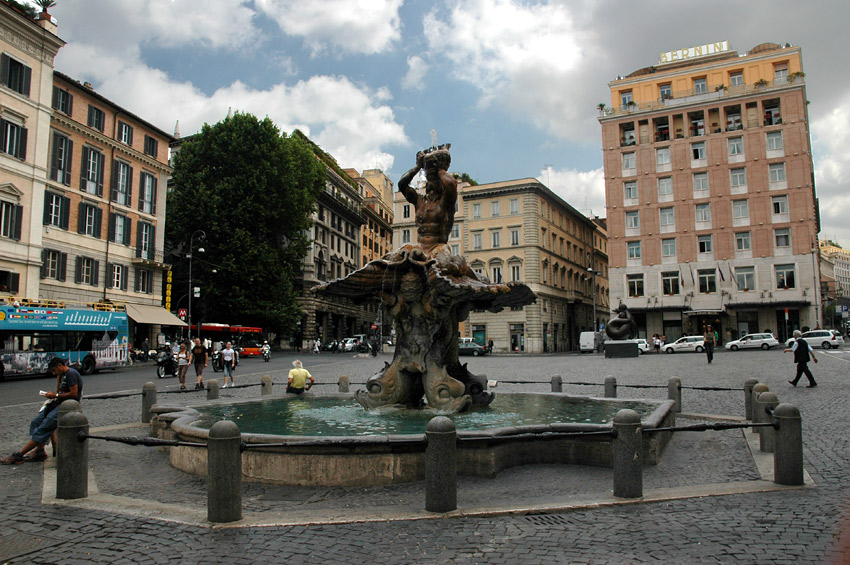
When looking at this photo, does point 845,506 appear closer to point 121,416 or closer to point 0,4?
point 121,416

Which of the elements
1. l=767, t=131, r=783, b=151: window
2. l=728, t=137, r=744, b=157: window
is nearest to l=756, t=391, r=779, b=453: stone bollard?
l=728, t=137, r=744, b=157: window

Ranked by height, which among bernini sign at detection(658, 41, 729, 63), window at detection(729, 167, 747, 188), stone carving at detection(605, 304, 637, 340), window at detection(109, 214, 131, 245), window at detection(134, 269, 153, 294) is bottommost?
stone carving at detection(605, 304, 637, 340)

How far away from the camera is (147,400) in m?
11.5

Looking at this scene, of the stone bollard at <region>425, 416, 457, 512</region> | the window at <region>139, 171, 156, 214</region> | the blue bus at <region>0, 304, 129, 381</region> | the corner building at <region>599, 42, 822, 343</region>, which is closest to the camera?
the stone bollard at <region>425, 416, 457, 512</region>

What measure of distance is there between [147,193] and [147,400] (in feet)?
107

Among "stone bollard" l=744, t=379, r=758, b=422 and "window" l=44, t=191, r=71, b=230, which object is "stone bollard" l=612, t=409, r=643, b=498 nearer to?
"stone bollard" l=744, t=379, r=758, b=422

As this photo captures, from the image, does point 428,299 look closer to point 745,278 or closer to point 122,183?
point 122,183

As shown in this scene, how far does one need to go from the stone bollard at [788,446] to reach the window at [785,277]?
4721 cm

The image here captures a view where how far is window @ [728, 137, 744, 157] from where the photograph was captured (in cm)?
4974

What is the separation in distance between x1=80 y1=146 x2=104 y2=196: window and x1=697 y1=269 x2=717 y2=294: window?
4336cm

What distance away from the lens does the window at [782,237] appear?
1873 inches

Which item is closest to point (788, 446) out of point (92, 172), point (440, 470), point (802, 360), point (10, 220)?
point (440, 470)

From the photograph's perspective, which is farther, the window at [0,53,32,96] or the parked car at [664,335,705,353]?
the parked car at [664,335,705,353]

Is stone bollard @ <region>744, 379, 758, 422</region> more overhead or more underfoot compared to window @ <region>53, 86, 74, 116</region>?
more underfoot
